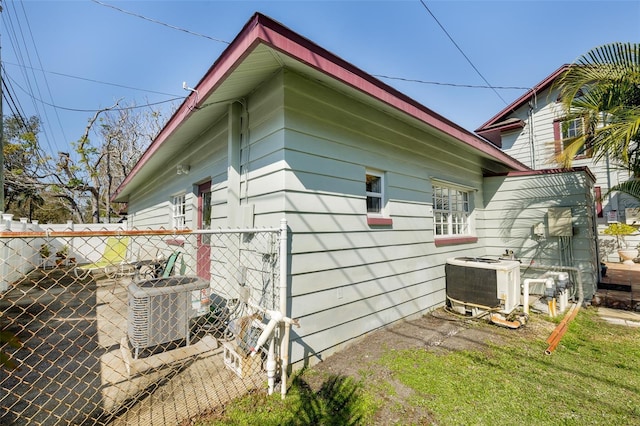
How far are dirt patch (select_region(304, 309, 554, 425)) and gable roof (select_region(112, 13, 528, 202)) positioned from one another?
2.82 m

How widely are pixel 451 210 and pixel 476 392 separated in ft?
12.4

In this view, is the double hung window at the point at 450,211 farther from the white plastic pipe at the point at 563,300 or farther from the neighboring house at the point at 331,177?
the white plastic pipe at the point at 563,300

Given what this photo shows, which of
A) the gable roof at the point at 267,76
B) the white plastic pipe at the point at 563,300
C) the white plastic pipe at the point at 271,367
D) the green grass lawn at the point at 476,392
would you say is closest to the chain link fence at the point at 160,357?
the white plastic pipe at the point at 271,367

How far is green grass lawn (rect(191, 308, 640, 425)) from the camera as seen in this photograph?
2.07m

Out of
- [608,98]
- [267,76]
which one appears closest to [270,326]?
[267,76]

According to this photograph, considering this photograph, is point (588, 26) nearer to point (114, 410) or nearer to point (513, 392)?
point (513, 392)

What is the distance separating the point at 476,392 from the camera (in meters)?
2.37

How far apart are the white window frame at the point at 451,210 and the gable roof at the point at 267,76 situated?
1162 millimetres

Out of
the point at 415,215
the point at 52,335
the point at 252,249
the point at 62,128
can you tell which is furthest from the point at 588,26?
the point at 62,128

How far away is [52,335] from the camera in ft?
11.4

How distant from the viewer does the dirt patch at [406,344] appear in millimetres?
2201

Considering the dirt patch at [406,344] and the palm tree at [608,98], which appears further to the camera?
the palm tree at [608,98]

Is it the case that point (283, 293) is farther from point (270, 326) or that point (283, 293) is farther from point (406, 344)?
point (406, 344)

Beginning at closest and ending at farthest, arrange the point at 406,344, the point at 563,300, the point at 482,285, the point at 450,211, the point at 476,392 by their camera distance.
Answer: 1. the point at 476,392
2. the point at 406,344
3. the point at 482,285
4. the point at 563,300
5. the point at 450,211
